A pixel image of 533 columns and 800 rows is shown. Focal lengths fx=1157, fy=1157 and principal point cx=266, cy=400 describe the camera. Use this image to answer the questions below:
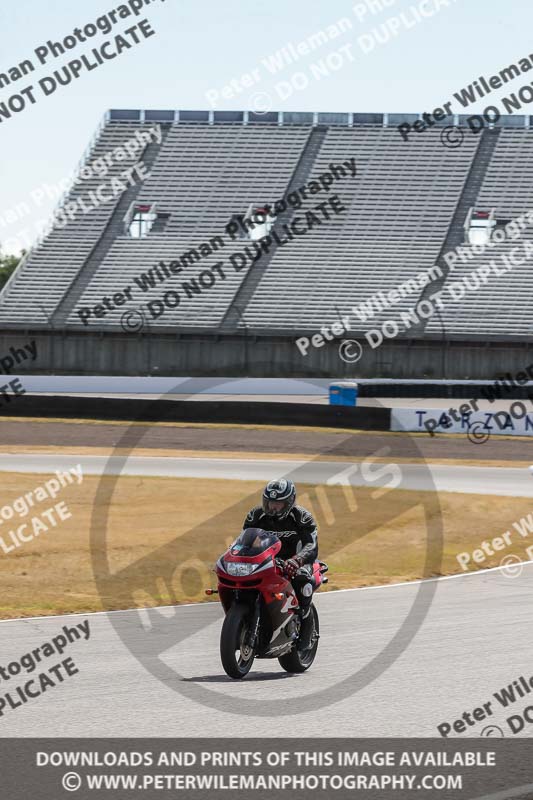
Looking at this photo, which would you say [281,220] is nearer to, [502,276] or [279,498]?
[502,276]

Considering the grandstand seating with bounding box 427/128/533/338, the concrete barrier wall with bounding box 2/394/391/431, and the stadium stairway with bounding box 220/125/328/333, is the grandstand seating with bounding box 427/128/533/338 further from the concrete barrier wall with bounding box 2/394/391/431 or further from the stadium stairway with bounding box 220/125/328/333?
the concrete barrier wall with bounding box 2/394/391/431

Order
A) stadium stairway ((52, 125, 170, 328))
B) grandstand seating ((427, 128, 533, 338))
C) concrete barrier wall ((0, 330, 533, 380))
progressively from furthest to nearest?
1. stadium stairway ((52, 125, 170, 328))
2. grandstand seating ((427, 128, 533, 338))
3. concrete barrier wall ((0, 330, 533, 380))

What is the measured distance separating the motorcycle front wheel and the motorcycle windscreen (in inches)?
14.6

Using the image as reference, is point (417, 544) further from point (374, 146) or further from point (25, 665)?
point (374, 146)

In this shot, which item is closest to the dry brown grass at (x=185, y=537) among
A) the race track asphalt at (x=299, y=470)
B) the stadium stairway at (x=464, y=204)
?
the race track asphalt at (x=299, y=470)

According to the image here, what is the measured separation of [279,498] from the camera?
27.8ft

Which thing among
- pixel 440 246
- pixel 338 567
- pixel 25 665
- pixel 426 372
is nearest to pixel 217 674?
pixel 25 665

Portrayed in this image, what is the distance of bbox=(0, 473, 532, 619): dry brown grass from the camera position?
45.6 ft

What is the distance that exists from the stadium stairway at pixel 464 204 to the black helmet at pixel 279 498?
4390cm

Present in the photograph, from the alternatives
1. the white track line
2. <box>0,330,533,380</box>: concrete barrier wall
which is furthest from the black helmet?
<box>0,330,533,380</box>: concrete barrier wall

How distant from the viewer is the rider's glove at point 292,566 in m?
8.38

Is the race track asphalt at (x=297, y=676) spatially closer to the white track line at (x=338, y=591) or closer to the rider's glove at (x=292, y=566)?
the white track line at (x=338, y=591)

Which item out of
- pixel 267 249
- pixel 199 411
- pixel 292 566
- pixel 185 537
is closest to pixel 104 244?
pixel 267 249
